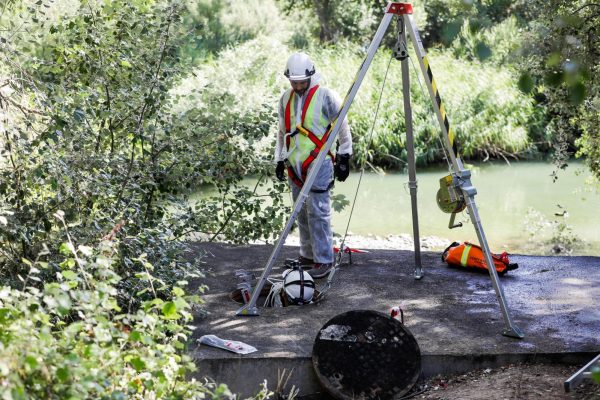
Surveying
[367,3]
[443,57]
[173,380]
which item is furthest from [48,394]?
[367,3]

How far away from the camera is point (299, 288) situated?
704 centimetres

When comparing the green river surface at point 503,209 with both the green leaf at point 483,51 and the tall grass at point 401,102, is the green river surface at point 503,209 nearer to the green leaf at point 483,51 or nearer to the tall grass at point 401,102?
the tall grass at point 401,102

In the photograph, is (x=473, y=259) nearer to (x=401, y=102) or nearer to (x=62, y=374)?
(x=62, y=374)

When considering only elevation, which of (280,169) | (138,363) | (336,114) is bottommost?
(138,363)

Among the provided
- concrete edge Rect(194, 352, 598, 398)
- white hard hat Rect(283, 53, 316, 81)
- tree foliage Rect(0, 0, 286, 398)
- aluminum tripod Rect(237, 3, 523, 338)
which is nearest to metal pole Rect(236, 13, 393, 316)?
aluminum tripod Rect(237, 3, 523, 338)

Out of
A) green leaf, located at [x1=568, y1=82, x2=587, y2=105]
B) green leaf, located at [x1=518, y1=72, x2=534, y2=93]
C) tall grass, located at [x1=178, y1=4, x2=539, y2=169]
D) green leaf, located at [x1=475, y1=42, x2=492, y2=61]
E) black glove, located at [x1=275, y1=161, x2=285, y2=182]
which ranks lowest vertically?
tall grass, located at [x1=178, y1=4, x2=539, y2=169]

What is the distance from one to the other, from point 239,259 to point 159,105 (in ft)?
5.19

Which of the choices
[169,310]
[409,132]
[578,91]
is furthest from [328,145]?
[578,91]

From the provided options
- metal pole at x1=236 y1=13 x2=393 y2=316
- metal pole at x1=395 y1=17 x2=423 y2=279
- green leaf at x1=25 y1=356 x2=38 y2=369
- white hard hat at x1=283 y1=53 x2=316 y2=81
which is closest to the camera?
green leaf at x1=25 y1=356 x2=38 y2=369

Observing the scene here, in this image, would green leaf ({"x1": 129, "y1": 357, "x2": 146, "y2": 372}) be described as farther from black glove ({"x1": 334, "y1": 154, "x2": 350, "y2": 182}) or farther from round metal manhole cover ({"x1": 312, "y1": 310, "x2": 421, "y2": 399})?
black glove ({"x1": 334, "y1": 154, "x2": 350, "y2": 182})

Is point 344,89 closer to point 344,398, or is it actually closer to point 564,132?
point 564,132

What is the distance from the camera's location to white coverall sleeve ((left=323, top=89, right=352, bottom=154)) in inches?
302

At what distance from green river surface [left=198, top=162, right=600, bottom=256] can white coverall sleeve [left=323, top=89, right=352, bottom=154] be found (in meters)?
5.91

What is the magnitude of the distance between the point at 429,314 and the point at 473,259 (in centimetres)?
122
